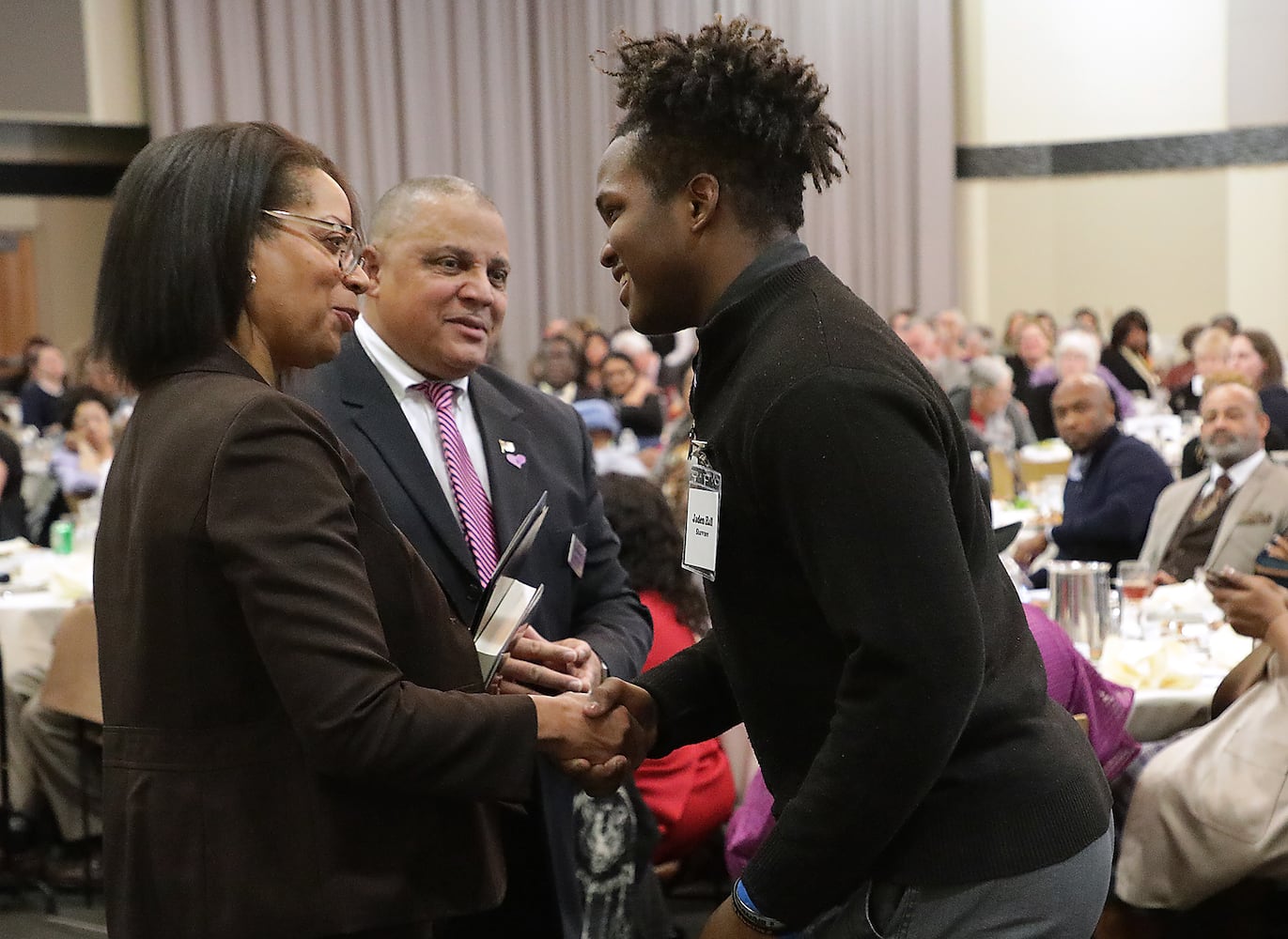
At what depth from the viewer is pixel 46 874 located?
14.5ft

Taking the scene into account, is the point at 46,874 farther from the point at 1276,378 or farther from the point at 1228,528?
the point at 1276,378

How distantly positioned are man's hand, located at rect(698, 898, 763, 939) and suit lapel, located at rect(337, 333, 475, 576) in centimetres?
95

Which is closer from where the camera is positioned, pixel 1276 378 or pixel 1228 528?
pixel 1228 528

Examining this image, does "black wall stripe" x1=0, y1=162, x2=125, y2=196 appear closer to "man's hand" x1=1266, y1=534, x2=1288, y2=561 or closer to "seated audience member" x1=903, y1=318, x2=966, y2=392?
"seated audience member" x1=903, y1=318, x2=966, y2=392

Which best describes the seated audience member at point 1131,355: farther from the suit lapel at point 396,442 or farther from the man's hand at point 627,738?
the man's hand at point 627,738

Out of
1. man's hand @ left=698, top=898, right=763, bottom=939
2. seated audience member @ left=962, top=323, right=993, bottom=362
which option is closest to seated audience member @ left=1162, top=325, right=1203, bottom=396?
seated audience member @ left=962, top=323, right=993, bottom=362

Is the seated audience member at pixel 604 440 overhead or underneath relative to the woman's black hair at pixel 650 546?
underneath

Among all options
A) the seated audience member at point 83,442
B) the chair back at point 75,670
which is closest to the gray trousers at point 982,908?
the chair back at point 75,670

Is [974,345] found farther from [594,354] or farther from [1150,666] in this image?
[1150,666]

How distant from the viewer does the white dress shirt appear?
7.91ft

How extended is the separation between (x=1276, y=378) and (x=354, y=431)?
23.2 ft

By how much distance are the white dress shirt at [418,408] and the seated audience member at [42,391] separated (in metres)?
8.92

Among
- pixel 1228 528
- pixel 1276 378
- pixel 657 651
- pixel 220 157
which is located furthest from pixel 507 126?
pixel 220 157

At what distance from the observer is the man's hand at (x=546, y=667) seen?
2000 millimetres
